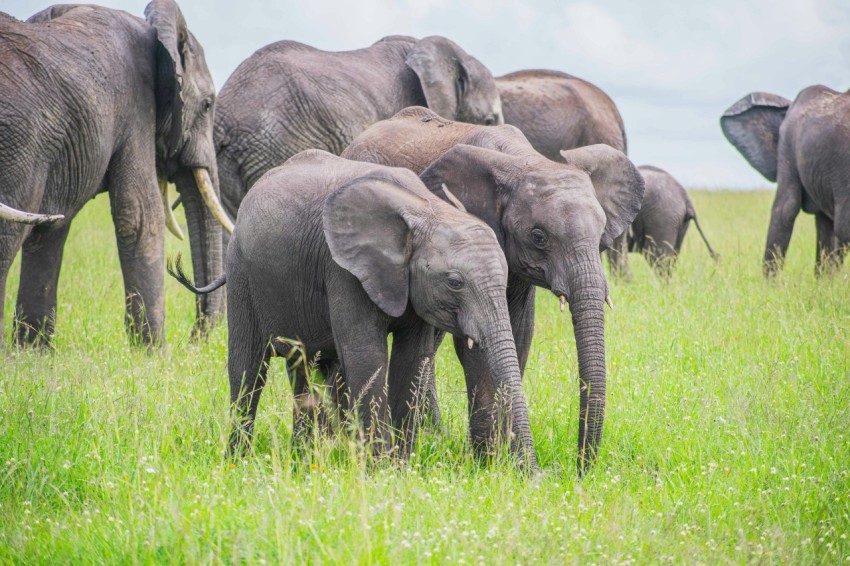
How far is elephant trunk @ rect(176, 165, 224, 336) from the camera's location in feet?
29.6

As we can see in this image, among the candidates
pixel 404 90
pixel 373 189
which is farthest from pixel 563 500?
pixel 404 90

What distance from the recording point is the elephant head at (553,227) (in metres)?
5.46

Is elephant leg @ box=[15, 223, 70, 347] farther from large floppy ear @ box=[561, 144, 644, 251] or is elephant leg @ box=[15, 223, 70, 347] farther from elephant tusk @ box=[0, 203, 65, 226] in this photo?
large floppy ear @ box=[561, 144, 644, 251]

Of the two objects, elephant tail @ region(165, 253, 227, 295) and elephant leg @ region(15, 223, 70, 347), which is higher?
elephant tail @ region(165, 253, 227, 295)

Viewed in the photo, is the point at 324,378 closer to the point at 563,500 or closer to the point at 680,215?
the point at 563,500

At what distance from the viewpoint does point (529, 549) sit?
4133 millimetres

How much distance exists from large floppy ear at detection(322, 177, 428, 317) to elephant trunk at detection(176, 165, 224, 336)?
3920mm

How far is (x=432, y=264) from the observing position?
5062 millimetres

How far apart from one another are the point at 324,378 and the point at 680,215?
29.1ft

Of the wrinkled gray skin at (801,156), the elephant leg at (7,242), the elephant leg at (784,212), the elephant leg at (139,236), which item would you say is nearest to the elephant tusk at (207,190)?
the elephant leg at (139,236)

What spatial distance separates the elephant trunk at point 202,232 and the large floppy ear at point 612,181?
12.0 ft

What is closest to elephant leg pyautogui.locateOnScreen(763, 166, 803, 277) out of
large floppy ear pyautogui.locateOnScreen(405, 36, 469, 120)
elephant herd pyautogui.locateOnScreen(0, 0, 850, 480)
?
elephant herd pyautogui.locateOnScreen(0, 0, 850, 480)

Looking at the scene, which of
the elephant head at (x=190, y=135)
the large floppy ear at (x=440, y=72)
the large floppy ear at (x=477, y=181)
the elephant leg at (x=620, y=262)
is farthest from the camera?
the elephant leg at (x=620, y=262)

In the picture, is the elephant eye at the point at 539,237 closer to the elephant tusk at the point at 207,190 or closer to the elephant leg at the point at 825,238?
the elephant tusk at the point at 207,190
